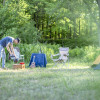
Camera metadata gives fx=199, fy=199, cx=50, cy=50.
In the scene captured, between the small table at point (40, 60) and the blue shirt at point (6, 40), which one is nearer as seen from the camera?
the blue shirt at point (6, 40)

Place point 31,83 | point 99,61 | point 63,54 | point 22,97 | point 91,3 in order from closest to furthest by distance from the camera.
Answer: point 22,97, point 31,83, point 99,61, point 63,54, point 91,3

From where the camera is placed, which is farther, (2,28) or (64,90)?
(2,28)

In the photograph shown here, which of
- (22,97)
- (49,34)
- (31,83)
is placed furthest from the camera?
(49,34)

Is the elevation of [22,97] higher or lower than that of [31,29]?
lower

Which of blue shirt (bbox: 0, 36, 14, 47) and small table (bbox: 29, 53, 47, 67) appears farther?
small table (bbox: 29, 53, 47, 67)

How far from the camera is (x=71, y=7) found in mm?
13742

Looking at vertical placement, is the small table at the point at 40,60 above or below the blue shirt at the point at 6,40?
below

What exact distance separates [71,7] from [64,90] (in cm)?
1103

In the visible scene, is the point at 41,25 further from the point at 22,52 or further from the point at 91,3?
the point at 22,52

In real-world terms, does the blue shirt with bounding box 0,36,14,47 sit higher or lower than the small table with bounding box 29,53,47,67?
higher

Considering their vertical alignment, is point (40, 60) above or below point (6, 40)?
below

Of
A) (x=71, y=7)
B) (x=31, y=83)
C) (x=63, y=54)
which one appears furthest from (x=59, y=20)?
(x=31, y=83)

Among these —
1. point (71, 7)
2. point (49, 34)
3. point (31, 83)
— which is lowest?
point (31, 83)

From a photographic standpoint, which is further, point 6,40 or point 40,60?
point 40,60
